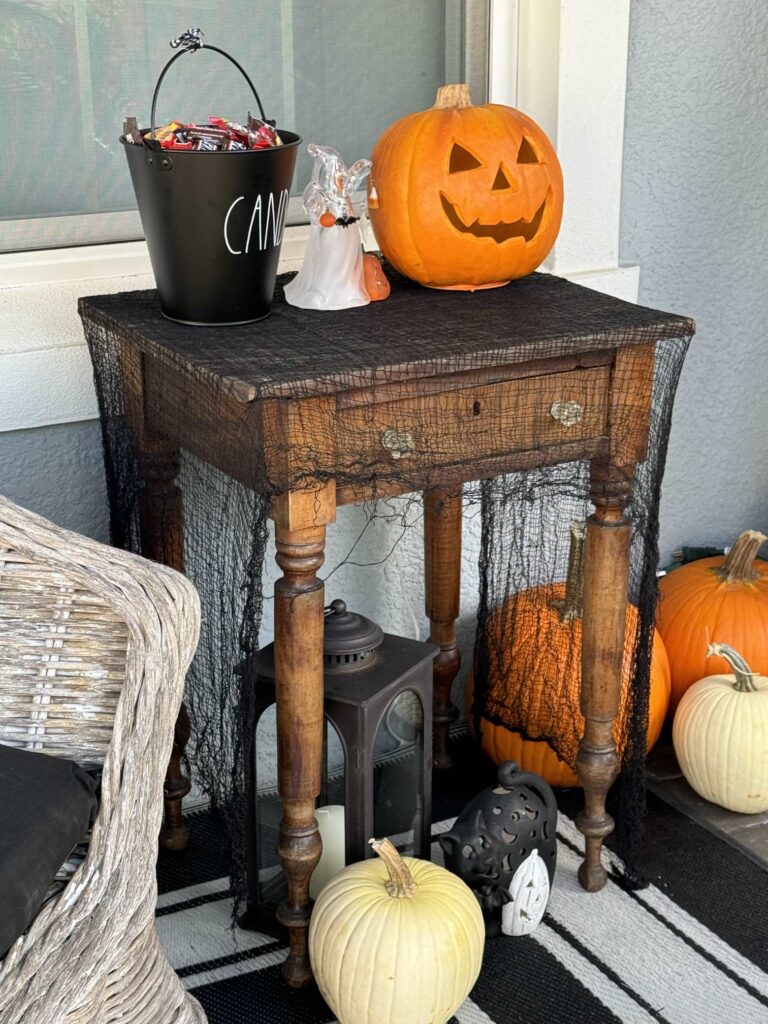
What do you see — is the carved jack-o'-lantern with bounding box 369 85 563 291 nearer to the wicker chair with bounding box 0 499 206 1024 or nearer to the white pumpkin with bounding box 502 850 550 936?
the wicker chair with bounding box 0 499 206 1024

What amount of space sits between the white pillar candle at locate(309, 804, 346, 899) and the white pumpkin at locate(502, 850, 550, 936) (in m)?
0.24

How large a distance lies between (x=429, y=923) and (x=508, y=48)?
1331 mm

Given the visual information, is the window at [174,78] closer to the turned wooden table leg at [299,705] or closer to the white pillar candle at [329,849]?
the turned wooden table leg at [299,705]

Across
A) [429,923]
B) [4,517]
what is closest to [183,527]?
[4,517]

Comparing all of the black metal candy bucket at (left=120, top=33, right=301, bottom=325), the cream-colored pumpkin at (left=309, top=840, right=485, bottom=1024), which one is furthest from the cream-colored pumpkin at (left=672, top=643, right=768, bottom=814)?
the black metal candy bucket at (left=120, top=33, right=301, bottom=325)

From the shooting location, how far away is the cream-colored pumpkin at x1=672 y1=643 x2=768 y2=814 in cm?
192

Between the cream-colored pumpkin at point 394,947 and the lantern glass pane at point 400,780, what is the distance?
224 mm

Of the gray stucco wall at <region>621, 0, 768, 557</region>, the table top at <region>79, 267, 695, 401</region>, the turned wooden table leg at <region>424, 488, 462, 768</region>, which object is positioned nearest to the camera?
the table top at <region>79, 267, 695, 401</region>

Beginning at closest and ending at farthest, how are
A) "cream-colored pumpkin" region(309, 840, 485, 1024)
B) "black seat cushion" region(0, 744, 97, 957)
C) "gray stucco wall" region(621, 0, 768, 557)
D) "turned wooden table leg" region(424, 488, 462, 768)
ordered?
1. "black seat cushion" region(0, 744, 97, 957)
2. "cream-colored pumpkin" region(309, 840, 485, 1024)
3. "turned wooden table leg" region(424, 488, 462, 768)
4. "gray stucco wall" region(621, 0, 768, 557)

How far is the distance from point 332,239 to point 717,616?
3.43 feet

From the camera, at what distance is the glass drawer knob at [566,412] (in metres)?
1.51

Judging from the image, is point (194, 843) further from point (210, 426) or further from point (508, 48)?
point (508, 48)

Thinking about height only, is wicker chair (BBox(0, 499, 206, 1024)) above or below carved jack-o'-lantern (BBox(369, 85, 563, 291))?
below

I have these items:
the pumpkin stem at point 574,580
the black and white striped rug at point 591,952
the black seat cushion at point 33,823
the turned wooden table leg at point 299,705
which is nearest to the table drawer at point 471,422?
the turned wooden table leg at point 299,705
